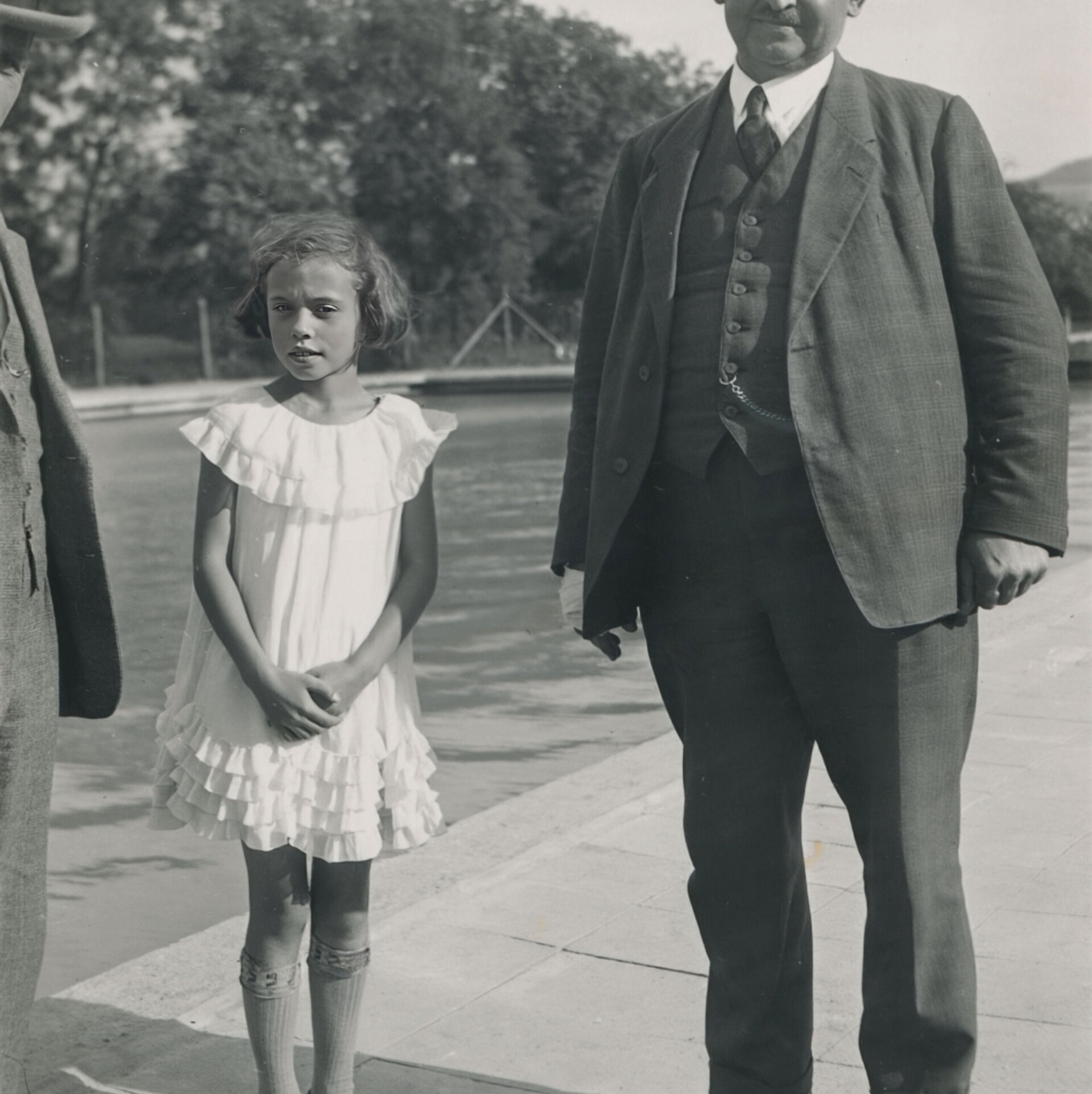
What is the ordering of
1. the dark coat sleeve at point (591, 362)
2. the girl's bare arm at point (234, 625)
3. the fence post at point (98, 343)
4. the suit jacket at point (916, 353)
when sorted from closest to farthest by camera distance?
the suit jacket at point (916, 353) → the girl's bare arm at point (234, 625) → the dark coat sleeve at point (591, 362) → the fence post at point (98, 343)

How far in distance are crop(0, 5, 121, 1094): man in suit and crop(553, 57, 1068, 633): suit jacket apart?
3.56 ft

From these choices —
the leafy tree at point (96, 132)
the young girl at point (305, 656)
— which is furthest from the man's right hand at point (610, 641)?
the leafy tree at point (96, 132)

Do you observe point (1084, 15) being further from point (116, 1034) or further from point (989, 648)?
point (989, 648)

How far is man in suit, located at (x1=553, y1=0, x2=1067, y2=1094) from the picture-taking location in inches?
91.7

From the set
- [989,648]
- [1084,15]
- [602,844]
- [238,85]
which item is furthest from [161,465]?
[238,85]

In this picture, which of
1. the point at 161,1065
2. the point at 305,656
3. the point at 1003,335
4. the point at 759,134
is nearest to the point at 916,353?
the point at 1003,335

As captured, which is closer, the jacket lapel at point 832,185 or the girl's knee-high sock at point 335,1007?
the jacket lapel at point 832,185

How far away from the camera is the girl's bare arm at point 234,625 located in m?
2.56

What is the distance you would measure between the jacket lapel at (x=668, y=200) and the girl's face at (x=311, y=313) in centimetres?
51

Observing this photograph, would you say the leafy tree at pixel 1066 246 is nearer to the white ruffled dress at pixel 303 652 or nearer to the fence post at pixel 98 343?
the white ruffled dress at pixel 303 652

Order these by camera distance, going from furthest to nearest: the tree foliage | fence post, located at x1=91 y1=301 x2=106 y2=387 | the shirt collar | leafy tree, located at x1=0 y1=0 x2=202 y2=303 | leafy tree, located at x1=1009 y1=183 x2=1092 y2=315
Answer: fence post, located at x1=91 y1=301 x2=106 y2=387
leafy tree, located at x1=0 y1=0 x2=202 y2=303
the tree foliage
leafy tree, located at x1=1009 y1=183 x2=1092 y2=315
the shirt collar

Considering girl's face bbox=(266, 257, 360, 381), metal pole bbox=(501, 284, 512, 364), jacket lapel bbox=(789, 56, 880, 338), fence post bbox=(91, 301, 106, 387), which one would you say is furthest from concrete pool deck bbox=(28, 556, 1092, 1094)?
fence post bbox=(91, 301, 106, 387)

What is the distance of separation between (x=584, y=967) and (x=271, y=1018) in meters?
0.91

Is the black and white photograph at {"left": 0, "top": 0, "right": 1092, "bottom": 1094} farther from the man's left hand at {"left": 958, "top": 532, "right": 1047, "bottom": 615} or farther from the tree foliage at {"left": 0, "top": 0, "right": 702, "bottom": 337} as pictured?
the tree foliage at {"left": 0, "top": 0, "right": 702, "bottom": 337}
